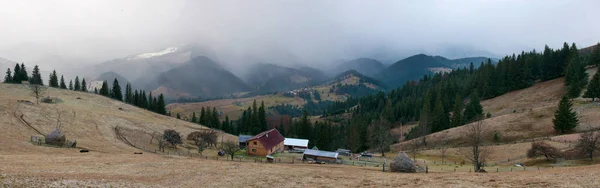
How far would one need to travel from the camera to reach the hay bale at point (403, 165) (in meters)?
44.9

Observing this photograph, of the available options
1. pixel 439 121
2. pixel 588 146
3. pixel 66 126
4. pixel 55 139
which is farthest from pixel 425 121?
pixel 66 126

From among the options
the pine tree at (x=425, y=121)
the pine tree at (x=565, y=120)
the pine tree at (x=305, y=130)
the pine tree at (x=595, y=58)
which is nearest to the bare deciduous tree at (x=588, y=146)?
the pine tree at (x=565, y=120)

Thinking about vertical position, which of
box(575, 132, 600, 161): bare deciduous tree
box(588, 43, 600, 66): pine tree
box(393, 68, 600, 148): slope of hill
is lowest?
box(575, 132, 600, 161): bare deciduous tree

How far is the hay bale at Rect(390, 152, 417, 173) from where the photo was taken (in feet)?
147

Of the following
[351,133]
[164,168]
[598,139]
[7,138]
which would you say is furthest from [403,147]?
[7,138]

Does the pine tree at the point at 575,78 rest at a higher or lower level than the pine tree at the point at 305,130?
higher

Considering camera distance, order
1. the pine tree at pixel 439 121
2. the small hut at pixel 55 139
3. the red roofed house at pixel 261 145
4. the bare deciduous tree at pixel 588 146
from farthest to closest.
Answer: the pine tree at pixel 439 121 → the red roofed house at pixel 261 145 → the small hut at pixel 55 139 → the bare deciduous tree at pixel 588 146

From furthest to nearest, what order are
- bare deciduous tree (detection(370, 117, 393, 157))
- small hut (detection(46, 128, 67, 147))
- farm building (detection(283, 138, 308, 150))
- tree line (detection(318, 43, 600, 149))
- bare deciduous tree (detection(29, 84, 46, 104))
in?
tree line (detection(318, 43, 600, 149)) → farm building (detection(283, 138, 308, 150)) → bare deciduous tree (detection(370, 117, 393, 157)) → bare deciduous tree (detection(29, 84, 46, 104)) → small hut (detection(46, 128, 67, 147))

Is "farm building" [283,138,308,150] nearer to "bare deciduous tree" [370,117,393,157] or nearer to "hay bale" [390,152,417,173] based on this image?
"bare deciduous tree" [370,117,393,157]

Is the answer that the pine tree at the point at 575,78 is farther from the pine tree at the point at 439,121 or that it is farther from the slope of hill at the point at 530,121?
the pine tree at the point at 439,121

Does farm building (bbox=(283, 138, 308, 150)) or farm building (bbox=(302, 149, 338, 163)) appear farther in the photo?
farm building (bbox=(283, 138, 308, 150))

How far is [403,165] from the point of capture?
45.2m

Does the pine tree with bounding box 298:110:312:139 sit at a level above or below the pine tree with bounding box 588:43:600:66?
below

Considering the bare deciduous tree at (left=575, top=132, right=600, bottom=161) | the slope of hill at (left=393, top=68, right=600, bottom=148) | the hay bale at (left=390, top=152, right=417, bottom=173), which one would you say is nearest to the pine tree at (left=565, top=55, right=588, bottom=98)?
the slope of hill at (left=393, top=68, right=600, bottom=148)
